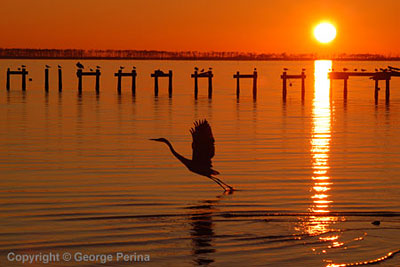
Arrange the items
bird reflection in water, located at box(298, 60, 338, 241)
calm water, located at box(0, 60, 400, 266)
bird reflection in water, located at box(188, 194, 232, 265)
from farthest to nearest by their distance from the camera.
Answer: bird reflection in water, located at box(298, 60, 338, 241), calm water, located at box(0, 60, 400, 266), bird reflection in water, located at box(188, 194, 232, 265)

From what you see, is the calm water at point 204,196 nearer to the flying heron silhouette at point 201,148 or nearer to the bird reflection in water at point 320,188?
the bird reflection in water at point 320,188

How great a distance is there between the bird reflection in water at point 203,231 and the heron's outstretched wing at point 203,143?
84 centimetres

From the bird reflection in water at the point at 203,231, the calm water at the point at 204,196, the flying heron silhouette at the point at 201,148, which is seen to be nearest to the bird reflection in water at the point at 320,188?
the calm water at the point at 204,196

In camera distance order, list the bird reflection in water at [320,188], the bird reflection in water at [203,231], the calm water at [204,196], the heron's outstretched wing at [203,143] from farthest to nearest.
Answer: the heron's outstretched wing at [203,143]
the bird reflection in water at [320,188]
the calm water at [204,196]
the bird reflection in water at [203,231]

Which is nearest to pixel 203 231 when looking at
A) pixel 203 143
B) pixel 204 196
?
pixel 203 143

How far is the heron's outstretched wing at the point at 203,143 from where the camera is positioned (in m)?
16.2

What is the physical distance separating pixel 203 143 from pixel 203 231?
119 inches

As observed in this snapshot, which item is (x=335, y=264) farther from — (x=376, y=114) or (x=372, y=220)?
(x=376, y=114)

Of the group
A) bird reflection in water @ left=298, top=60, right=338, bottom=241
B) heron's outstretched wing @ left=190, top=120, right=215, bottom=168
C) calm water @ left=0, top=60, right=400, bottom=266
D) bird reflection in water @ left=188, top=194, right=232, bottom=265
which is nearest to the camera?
bird reflection in water @ left=188, top=194, right=232, bottom=265

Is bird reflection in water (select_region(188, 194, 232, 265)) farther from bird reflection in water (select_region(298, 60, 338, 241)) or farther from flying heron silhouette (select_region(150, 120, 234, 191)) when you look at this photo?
bird reflection in water (select_region(298, 60, 338, 241))

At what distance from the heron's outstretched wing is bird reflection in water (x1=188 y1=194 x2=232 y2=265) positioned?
2.76ft

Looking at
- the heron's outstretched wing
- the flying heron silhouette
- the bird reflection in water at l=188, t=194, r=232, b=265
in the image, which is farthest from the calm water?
the heron's outstretched wing

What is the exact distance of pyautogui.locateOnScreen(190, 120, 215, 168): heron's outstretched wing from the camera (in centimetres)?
1617

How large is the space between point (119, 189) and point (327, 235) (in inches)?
242
